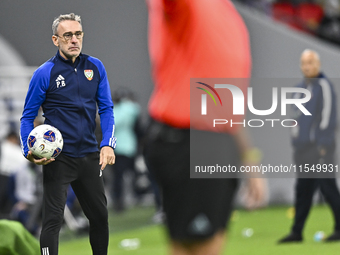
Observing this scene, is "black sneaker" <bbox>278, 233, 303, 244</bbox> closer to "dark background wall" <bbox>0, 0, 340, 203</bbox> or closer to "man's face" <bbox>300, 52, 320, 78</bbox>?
"man's face" <bbox>300, 52, 320, 78</bbox>

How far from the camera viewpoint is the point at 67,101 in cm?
419

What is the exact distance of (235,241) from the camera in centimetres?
767

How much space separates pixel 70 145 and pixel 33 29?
9.38m

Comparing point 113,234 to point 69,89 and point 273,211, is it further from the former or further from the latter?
point 69,89

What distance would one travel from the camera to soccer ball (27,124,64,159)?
13.3 ft

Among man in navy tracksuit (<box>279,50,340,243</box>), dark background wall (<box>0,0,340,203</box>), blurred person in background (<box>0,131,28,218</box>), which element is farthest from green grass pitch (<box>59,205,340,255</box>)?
dark background wall (<box>0,0,340,203</box>)

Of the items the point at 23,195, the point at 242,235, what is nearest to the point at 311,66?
the point at 242,235

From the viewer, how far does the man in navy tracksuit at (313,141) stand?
6.96 m

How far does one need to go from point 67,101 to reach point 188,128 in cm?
177

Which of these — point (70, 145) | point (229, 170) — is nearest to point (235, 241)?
point (70, 145)

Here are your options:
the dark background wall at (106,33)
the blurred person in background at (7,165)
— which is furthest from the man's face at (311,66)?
the dark background wall at (106,33)

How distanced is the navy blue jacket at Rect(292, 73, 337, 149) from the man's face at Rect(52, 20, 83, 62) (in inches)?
143

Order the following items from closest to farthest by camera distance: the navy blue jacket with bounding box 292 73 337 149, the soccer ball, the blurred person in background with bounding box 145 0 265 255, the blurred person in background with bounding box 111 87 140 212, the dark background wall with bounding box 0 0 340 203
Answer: the blurred person in background with bounding box 145 0 265 255, the soccer ball, the navy blue jacket with bounding box 292 73 337 149, the blurred person in background with bounding box 111 87 140 212, the dark background wall with bounding box 0 0 340 203

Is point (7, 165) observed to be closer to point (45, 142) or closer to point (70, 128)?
point (70, 128)
